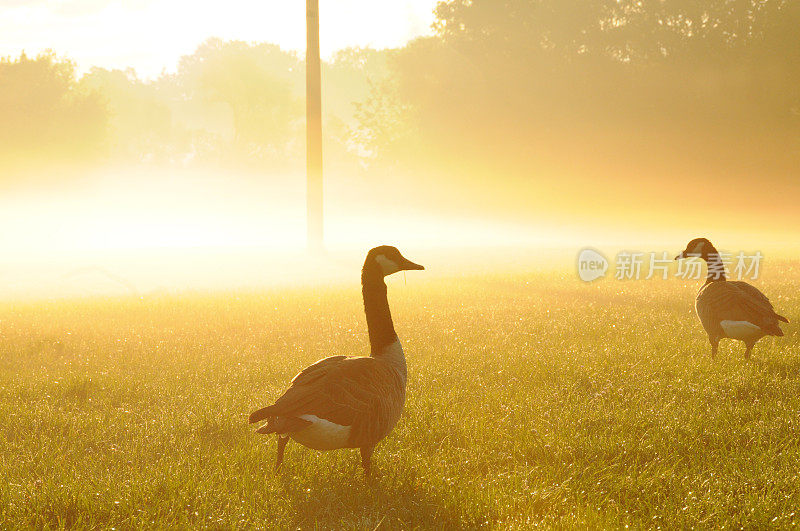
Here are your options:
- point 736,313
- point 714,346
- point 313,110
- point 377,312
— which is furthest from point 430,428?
point 313,110

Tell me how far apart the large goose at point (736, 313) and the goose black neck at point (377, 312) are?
590 centimetres

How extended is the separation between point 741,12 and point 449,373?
1973 inches

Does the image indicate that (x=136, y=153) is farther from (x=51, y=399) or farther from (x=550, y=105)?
(x=51, y=399)

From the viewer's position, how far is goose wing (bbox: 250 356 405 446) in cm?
552

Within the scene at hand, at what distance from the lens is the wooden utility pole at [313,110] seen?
2530 cm

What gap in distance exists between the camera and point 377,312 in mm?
6664

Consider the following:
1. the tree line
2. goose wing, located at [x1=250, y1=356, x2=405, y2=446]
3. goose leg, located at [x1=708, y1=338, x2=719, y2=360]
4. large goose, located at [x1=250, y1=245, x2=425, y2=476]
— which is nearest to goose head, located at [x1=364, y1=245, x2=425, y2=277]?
large goose, located at [x1=250, y1=245, x2=425, y2=476]

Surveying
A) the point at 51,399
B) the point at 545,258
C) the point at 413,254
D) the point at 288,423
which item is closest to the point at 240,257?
the point at 413,254

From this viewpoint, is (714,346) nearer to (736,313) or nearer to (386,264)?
(736,313)

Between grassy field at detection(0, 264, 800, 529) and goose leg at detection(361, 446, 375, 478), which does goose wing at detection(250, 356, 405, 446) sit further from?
grassy field at detection(0, 264, 800, 529)

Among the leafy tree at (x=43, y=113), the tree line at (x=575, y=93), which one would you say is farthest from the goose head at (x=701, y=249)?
the leafy tree at (x=43, y=113)

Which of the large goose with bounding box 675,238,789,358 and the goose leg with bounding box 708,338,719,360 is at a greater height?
the large goose with bounding box 675,238,789,358

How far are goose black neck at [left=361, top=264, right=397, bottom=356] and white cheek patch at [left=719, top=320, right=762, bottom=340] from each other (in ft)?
19.2

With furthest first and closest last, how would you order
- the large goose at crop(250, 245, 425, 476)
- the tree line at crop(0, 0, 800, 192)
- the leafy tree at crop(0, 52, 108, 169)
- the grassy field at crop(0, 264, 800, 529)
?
the leafy tree at crop(0, 52, 108, 169) < the tree line at crop(0, 0, 800, 192) < the grassy field at crop(0, 264, 800, 529) < the large goose at crop(250, 245, 425, 476)
